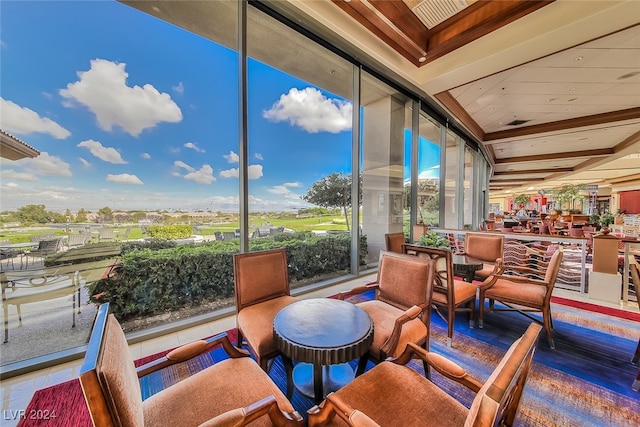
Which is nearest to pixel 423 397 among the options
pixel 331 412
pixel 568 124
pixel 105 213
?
pixel 331 412

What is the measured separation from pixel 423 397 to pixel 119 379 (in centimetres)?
127

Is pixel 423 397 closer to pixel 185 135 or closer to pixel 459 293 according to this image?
pixel 459 293

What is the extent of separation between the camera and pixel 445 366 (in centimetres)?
120

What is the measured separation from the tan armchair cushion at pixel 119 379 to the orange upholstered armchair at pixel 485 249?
147 inches

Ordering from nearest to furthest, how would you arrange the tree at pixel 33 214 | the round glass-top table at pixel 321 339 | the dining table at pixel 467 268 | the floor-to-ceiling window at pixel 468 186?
1. the round glass-top table at pixel 321 339
2. the tree at pixel 33 214
3. the dining table at pixel 467 268
4. the floor-to-ceiling window at pixel 468 186

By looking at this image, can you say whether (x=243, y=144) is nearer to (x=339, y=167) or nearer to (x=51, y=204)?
(x=51, y=204)

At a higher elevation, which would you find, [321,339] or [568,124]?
[568,124]

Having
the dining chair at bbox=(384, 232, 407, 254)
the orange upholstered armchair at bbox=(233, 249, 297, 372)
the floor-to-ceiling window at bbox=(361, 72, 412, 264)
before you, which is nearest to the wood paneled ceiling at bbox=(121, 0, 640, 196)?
the floor-to-ceiling window at bbox=(361, 72, 412, 264)

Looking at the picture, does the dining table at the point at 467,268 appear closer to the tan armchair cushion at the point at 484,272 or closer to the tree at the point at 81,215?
the tan armchair cushion at the point at 484,272

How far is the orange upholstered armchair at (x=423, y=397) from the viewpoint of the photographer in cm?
74

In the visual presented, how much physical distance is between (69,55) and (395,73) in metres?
4.40

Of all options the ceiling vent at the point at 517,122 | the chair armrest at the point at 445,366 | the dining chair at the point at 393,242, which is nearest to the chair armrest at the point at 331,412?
the chair armrest at the point at 445,366

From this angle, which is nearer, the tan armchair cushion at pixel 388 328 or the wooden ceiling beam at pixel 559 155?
the tan armchair cushion at pixel 388 328

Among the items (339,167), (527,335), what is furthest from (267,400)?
(339,167)
